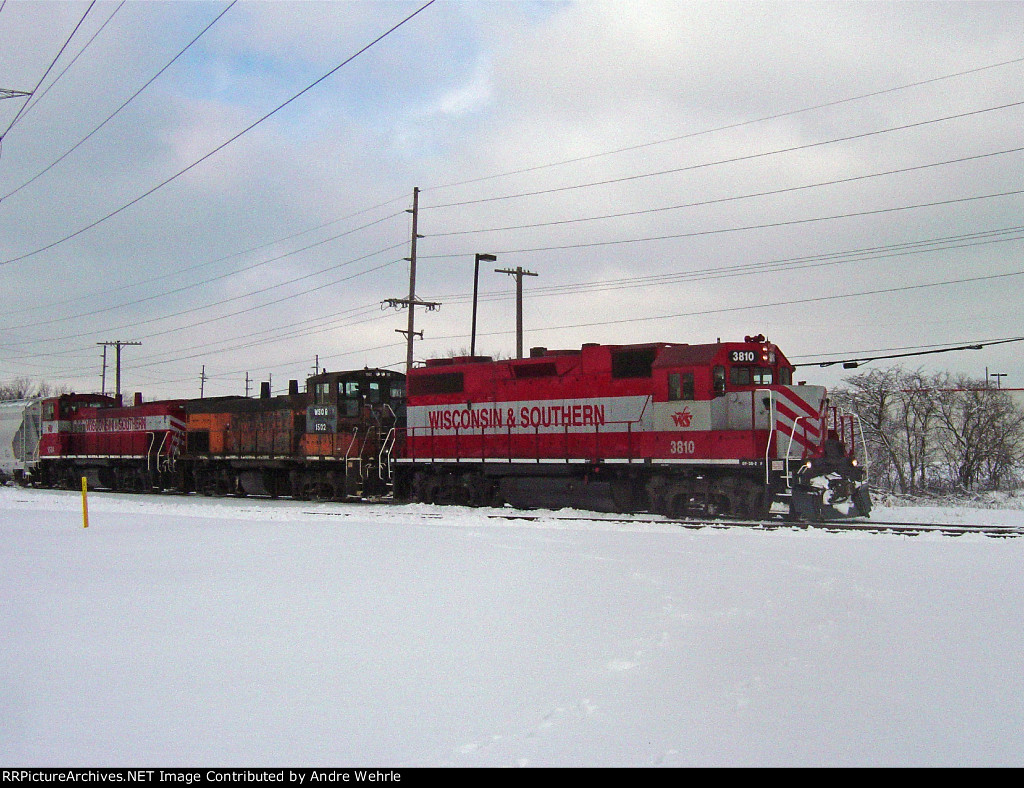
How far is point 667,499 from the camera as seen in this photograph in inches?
675

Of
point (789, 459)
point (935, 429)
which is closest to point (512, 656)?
point (789, 459)

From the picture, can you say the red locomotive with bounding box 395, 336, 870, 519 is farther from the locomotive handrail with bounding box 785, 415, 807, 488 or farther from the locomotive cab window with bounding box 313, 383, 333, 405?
the locomotive cab window with bounding box 313, 383, 333, 405

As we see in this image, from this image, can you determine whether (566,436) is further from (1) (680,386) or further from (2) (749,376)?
(2) (749,376)

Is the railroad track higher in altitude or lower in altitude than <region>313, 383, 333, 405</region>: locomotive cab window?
lower

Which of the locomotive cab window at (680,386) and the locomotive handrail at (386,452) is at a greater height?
the locomotive cab window at (680,386)

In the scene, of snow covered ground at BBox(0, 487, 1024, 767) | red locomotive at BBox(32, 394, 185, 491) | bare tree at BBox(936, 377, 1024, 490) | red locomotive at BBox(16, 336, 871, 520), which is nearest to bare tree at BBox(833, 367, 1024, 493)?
bare tree at BBox(936, 377, 1024, 490)

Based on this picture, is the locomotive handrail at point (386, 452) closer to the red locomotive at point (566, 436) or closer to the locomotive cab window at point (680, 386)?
the red locomotive at point (566, 436)

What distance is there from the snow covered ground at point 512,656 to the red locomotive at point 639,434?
176 inches

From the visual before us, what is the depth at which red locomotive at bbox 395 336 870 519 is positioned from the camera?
635 inches

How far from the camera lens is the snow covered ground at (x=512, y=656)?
471 cm

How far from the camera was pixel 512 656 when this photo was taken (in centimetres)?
631

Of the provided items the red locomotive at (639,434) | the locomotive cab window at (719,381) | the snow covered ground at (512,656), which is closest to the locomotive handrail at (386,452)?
the red locomotive at (639,434)

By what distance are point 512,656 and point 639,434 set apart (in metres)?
11.7

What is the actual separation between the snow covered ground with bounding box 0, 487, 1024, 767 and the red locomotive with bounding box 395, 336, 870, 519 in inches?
176
